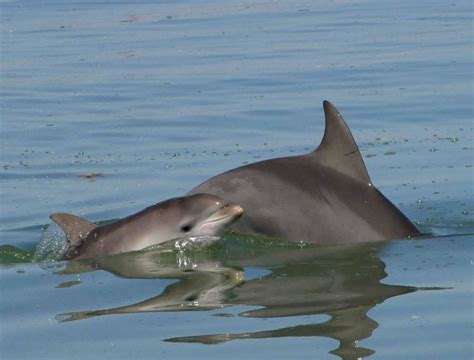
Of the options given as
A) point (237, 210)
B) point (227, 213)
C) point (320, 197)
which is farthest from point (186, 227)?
point (320, 197)

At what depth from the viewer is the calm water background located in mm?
8620

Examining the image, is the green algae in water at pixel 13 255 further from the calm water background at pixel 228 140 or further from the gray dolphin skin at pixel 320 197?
the gray dolphin skin at pixel 320 197

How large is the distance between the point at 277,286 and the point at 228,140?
6.72 meters

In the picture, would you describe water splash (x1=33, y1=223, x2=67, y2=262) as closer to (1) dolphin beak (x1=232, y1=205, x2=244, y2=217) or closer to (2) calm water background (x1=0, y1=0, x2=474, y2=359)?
(2) calm water background (x1=0, y1=0, x2=474, y2=359)

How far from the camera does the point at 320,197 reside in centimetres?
1138

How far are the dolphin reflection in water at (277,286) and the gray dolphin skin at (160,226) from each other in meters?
0.12

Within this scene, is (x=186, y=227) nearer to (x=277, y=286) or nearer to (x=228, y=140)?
(x=277, y=286)

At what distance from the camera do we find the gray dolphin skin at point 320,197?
1130 centimetres

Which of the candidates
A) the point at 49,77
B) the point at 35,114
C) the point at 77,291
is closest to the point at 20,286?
the point at 77,291

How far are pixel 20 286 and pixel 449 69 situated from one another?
13122 millimetres

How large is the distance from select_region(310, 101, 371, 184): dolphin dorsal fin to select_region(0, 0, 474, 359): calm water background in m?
0.88

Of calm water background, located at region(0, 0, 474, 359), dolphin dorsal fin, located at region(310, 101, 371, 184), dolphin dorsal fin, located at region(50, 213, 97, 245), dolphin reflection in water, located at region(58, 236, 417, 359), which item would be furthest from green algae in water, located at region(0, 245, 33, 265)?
dolphin dorsal fin, located at region(310, 101, 371, 184)

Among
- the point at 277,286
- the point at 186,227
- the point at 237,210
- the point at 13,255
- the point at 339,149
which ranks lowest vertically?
the point at 277,286

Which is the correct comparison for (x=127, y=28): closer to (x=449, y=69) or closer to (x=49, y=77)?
(x=49, y=77)
